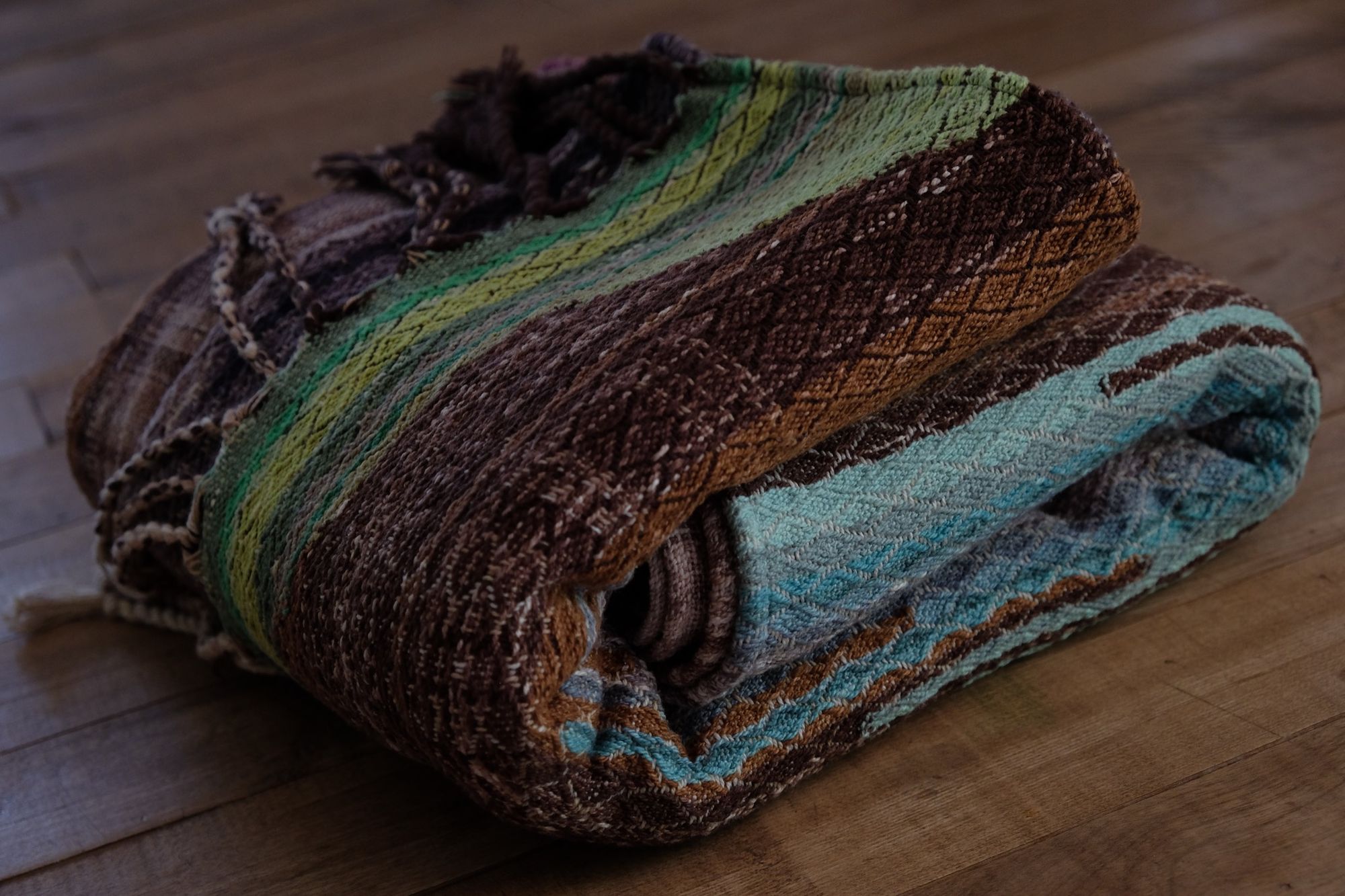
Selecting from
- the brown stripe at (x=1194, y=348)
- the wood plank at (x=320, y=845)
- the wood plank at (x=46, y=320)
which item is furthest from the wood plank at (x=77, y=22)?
the brown stripe at (x=1194, y=348)

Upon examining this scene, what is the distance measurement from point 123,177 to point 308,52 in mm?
368

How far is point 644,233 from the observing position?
0.88 m

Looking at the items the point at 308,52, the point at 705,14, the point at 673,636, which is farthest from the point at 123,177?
the point at 673,636

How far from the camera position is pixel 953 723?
2.71ft

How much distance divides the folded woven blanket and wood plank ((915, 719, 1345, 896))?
4.5 inches

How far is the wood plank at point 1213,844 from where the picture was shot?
2.33 ft

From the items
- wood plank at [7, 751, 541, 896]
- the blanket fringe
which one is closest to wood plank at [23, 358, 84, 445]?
the blanket fringe

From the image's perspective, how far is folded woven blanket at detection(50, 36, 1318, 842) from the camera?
0.68 metres

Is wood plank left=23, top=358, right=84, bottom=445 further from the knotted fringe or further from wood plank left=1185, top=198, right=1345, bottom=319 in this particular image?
wood plank left=1185, top=198, right=1345, bottom=319

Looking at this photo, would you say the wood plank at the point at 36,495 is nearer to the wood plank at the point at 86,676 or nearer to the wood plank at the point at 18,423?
the wood plank at the point at 18,423

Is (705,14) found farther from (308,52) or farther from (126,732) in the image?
(126,732)

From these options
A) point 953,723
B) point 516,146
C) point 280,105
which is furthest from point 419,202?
point 280,105

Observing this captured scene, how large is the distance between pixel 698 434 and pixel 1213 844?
13.3 inches

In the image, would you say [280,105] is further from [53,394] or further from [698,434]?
[698,434]
